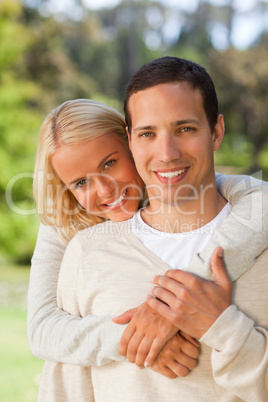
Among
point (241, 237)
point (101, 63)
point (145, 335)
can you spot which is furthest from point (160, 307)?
point (101, 63)

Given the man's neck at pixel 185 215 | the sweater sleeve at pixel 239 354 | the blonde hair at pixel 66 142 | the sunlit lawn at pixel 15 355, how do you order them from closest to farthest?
the sweater sleeve at pixel 239 354 → the man's neck at pixel 185 215 → the blonde hair at pixel 66 142 → the sunlit lawn at pixel 15 355

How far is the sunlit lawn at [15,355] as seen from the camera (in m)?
5.65

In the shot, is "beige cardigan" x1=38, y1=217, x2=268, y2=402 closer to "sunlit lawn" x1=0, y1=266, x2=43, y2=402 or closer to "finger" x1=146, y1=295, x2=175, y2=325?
"finger" x1=146, y1=295, x2=175, y2=325

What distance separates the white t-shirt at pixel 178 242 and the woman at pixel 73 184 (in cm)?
20

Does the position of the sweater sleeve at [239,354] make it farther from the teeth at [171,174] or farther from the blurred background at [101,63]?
the blurred background at [101,63]

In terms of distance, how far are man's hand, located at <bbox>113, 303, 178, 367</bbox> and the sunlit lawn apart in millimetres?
4160

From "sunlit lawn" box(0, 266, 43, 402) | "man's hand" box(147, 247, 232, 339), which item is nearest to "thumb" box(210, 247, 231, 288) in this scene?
"man's hand" box(147, 247, 232, 339)

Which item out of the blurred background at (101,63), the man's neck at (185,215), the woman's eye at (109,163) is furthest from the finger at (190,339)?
the blurred background at (101,63)

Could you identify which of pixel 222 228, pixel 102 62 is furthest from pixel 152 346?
pixel 102 62

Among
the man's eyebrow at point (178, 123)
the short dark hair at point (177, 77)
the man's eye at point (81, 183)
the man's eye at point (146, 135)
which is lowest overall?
the man's eye at point (81, 183)

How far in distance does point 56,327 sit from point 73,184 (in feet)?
2.03

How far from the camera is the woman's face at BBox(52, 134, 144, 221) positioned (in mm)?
2125

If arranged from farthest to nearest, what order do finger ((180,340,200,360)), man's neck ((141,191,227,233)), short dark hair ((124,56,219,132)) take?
man's neck ((141,191,227,233))
short dark hair ((124,56,219,132))
finger ((180,340,200,360))

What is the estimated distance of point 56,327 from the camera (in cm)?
186
